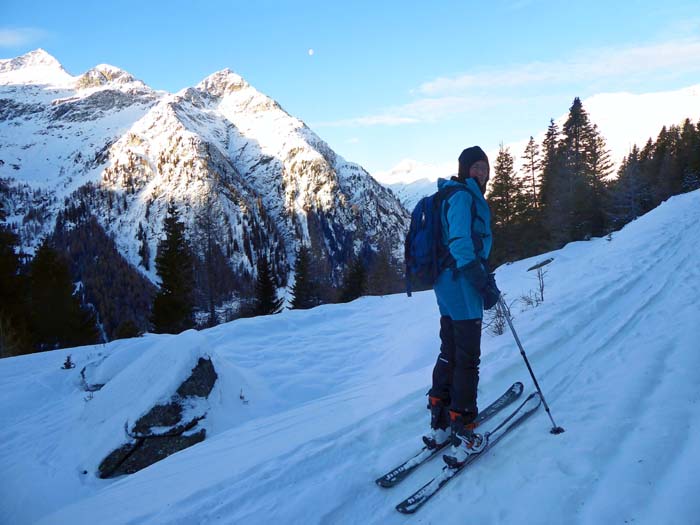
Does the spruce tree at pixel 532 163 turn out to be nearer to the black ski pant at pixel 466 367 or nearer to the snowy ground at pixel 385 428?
the snowy ground at pixel 385 428

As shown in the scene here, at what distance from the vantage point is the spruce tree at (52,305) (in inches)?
1041

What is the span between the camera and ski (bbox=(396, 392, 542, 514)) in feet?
9.41

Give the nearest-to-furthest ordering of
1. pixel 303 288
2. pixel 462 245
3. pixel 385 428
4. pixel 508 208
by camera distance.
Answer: pixel 462 245
pixel 385 428
pixel 508 208
pixel 303 288

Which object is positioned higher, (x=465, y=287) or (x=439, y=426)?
(x=465, y=287)

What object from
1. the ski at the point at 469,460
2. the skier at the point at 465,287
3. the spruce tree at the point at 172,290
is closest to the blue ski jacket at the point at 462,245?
the skier at the point at 465,287

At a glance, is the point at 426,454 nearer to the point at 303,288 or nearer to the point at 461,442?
the point at 461,442

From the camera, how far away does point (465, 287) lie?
3.32 meters

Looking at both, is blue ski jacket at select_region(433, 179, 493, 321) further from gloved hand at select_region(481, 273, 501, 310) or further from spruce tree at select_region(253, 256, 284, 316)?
spruce tree at select_region(253, 256, 284, 316)

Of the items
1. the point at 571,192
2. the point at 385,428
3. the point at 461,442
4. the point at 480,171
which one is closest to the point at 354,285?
the point at 571,192

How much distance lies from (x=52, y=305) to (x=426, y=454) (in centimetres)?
3253

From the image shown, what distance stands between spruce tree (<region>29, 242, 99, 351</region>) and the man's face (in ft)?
105

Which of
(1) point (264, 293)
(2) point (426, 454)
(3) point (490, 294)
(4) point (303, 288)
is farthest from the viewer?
(4) point (303, 288)

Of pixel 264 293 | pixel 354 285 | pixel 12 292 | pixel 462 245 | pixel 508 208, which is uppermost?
pixel 508 208

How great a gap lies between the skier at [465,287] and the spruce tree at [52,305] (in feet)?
104
